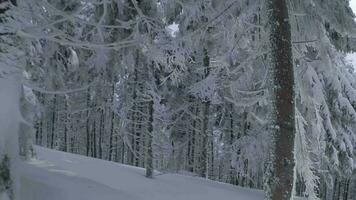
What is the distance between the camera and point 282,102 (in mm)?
8398

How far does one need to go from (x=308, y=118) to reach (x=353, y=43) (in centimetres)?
226

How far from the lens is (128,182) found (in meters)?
15.2

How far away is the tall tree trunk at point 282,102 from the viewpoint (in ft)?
26.8

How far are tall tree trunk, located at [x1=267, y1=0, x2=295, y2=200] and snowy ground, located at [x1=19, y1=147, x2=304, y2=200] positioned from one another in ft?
17.1

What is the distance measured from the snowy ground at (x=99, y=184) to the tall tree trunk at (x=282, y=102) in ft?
17.1

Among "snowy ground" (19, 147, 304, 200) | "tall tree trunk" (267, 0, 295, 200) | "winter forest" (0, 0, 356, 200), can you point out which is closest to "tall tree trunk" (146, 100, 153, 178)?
"winter forest" (0, 0, 356, 200)

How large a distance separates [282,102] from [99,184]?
659 centimetres

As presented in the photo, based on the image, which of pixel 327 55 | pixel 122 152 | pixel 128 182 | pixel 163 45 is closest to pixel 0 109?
pixel 163 45

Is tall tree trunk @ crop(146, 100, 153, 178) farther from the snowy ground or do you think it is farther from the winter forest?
the snowy ground

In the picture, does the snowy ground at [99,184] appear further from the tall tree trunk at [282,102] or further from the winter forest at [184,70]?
the tall tree trunk at [282,102]

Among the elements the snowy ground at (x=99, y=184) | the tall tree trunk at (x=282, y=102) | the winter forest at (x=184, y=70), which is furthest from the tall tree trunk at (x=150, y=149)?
the tall tree trunk at (x=282, y=102)

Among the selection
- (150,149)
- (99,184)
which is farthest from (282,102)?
(150,149)

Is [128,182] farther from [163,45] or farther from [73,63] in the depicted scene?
[163,45]

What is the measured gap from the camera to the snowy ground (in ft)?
38.2
